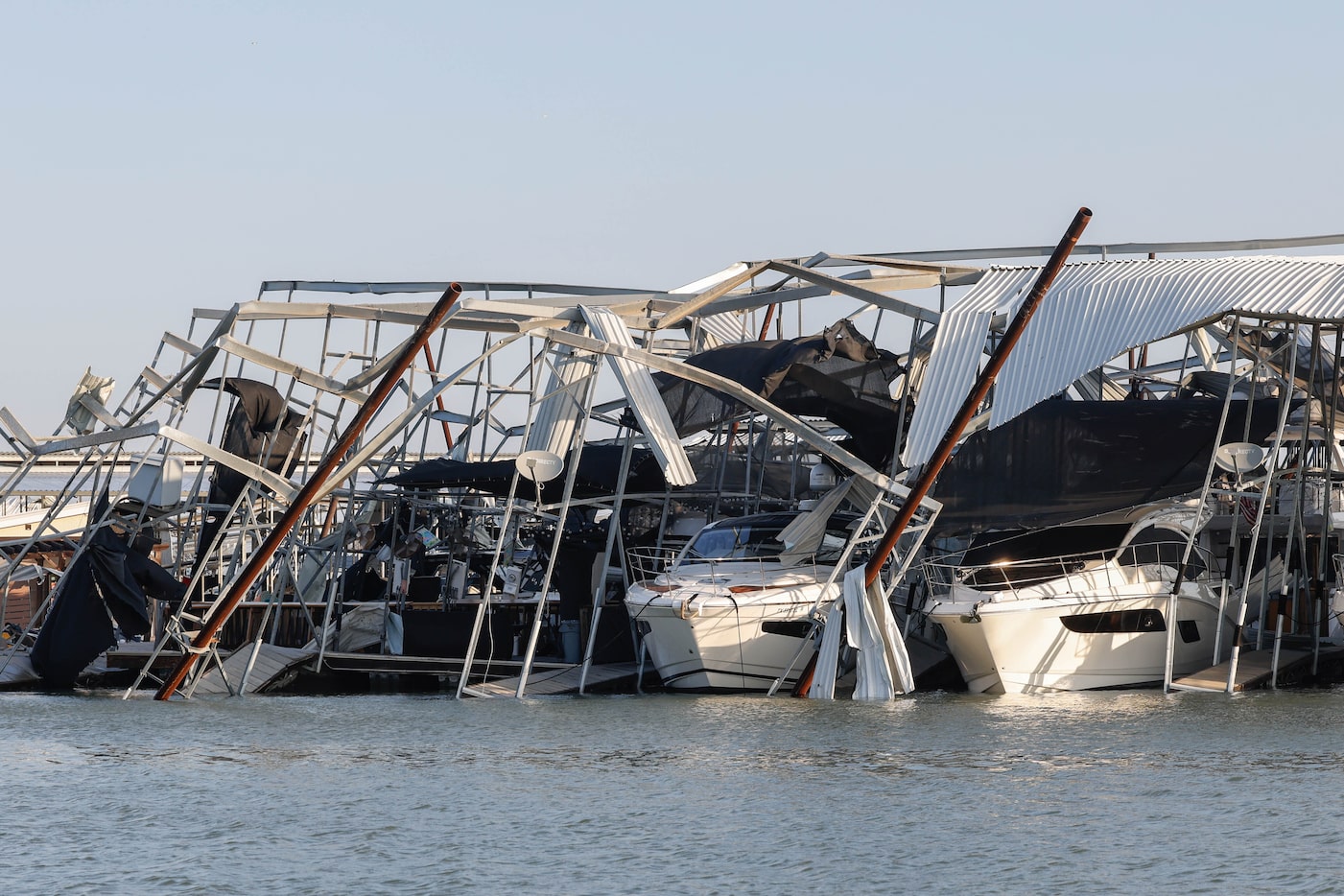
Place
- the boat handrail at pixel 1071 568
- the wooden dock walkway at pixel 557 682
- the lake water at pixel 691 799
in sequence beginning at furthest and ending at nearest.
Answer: the wooden dock walkway at pixel 557 682
the boat handrail at pixel 1071 568
the lake water at pixel 691 799

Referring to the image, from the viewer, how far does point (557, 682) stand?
30141 millimetres

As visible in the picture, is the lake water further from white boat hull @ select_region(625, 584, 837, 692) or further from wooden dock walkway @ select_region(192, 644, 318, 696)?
wooden dock walkway @ select_region(192, 644, 318, 696)

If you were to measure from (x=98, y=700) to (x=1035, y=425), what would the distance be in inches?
688

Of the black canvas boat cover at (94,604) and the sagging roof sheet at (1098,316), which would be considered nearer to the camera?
the sagging roof sheet at (1098,316)

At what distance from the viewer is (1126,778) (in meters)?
18.8

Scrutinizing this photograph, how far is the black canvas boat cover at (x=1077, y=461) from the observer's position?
29.4m

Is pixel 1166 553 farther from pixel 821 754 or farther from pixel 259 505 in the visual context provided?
pixel 259 505

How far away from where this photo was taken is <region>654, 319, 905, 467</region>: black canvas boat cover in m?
31.5

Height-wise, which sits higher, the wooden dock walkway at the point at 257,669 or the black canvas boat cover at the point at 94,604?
the black canvas boat cover at the point at 94,604

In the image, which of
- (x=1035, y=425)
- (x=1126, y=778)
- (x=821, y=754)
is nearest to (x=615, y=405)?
(x=1035, y=425)

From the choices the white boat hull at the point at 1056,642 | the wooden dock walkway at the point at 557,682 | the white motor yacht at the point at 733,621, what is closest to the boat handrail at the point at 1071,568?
the white boat hull at the point at 1056,642

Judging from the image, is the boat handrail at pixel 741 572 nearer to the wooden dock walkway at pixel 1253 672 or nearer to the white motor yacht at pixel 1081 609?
the white motor yacht at pixel 1081 609

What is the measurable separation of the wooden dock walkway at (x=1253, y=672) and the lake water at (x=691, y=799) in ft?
2.05

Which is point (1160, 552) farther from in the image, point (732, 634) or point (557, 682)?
point (557, 682)
